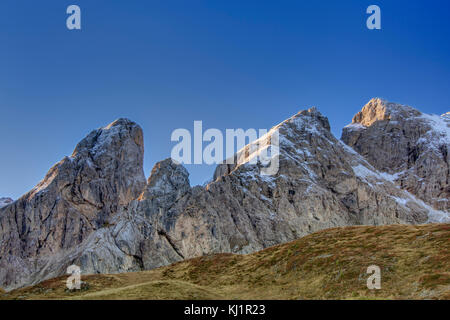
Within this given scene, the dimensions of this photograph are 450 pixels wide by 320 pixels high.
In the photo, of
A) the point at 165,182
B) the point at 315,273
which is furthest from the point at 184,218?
the point at 315,273

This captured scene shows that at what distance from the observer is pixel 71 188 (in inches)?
7859

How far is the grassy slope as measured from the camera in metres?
40.5

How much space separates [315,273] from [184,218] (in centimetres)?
12355

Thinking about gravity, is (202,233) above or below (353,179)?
below

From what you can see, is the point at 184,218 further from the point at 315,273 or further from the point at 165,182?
the point at 315,273

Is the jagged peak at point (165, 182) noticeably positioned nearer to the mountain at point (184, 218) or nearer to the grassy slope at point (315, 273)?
the mountain at point (184, 218)

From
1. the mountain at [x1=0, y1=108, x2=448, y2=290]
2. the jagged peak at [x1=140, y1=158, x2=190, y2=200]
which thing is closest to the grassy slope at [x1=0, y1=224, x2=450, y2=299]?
the mountain at [x1=0, y1=108, x2=448, y2=290]

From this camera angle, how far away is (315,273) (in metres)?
50.1

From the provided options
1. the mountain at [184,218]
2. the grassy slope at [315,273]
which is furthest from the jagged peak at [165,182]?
the grassy slope at [315,273]
